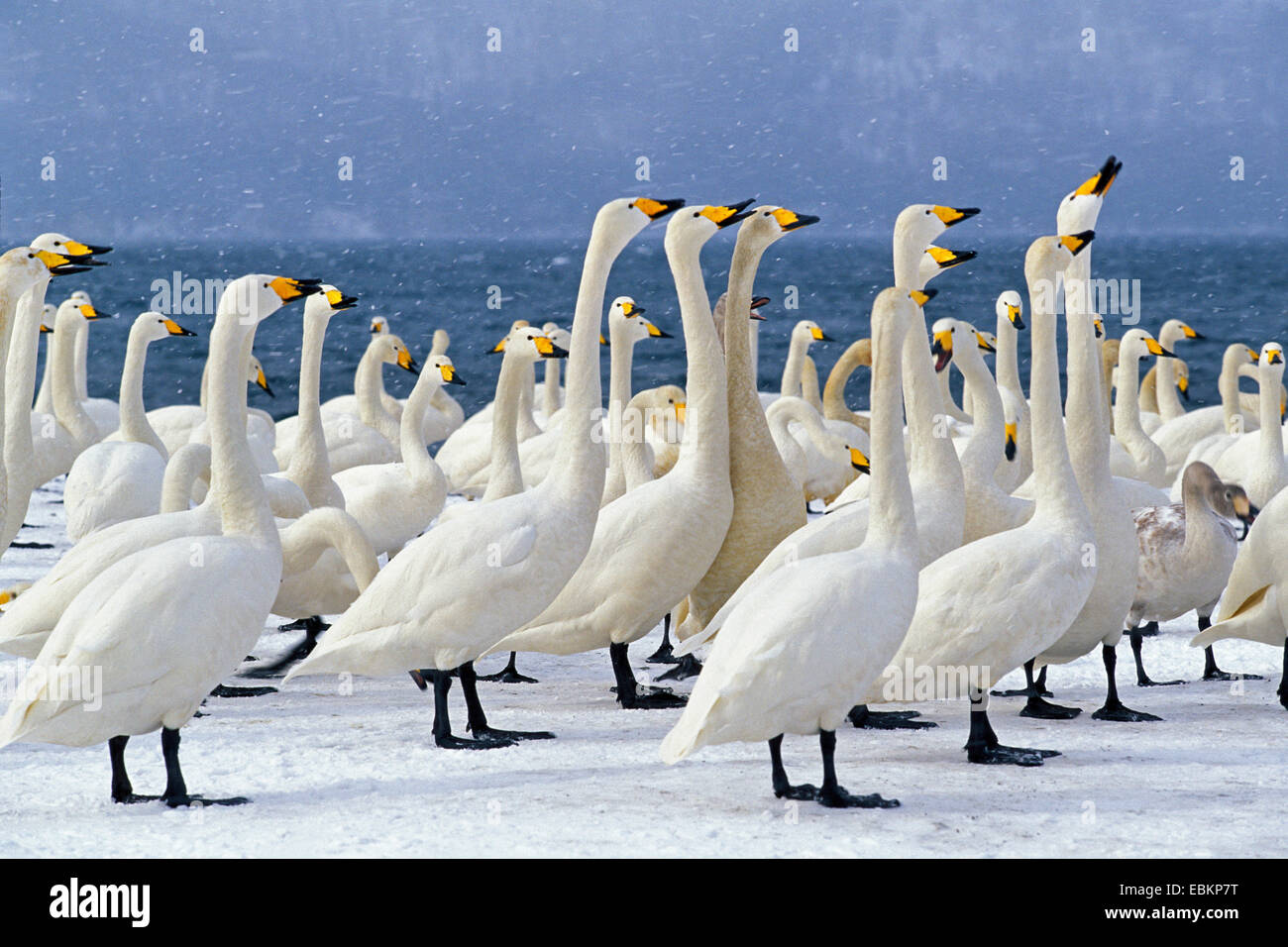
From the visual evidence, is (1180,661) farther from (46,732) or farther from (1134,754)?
(46,732)

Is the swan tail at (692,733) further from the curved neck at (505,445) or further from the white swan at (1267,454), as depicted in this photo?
the white swan at (1267,454)

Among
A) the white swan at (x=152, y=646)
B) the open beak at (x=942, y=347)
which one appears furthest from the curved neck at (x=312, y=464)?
the white swan at (x=152, y=646)

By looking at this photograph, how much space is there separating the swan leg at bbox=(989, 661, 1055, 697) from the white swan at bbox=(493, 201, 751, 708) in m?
1.29

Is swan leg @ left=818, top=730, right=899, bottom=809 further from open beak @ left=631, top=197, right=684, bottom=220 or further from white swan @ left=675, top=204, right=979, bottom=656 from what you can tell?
open beak @ left=631, top=197, right=684, bottom=220

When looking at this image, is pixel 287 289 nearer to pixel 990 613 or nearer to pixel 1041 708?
pixel 990 613

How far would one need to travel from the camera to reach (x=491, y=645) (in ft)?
19.1

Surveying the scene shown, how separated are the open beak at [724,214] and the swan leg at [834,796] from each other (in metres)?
2.71

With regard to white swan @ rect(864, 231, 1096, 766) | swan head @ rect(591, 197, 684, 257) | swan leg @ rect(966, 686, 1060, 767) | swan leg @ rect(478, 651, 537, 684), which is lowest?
swan leg @ rect(478, 651, 537, 684)

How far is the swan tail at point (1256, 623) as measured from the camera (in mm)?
6250

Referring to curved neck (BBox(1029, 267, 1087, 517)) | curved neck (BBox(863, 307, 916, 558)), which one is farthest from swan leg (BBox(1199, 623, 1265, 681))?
curved neck (BBox(863, 307, 916, 558))

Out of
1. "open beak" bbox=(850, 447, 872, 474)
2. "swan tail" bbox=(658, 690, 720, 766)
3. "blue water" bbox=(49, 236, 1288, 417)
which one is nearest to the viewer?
"swan tail" bbox=(658, 690, 720, 766)

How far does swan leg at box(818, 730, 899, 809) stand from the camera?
15.1ft

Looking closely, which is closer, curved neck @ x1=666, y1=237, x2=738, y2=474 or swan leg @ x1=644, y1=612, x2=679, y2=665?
curved neck @ x1=666, y1=237, x2=738, y2=474

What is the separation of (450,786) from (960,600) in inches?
66.9
